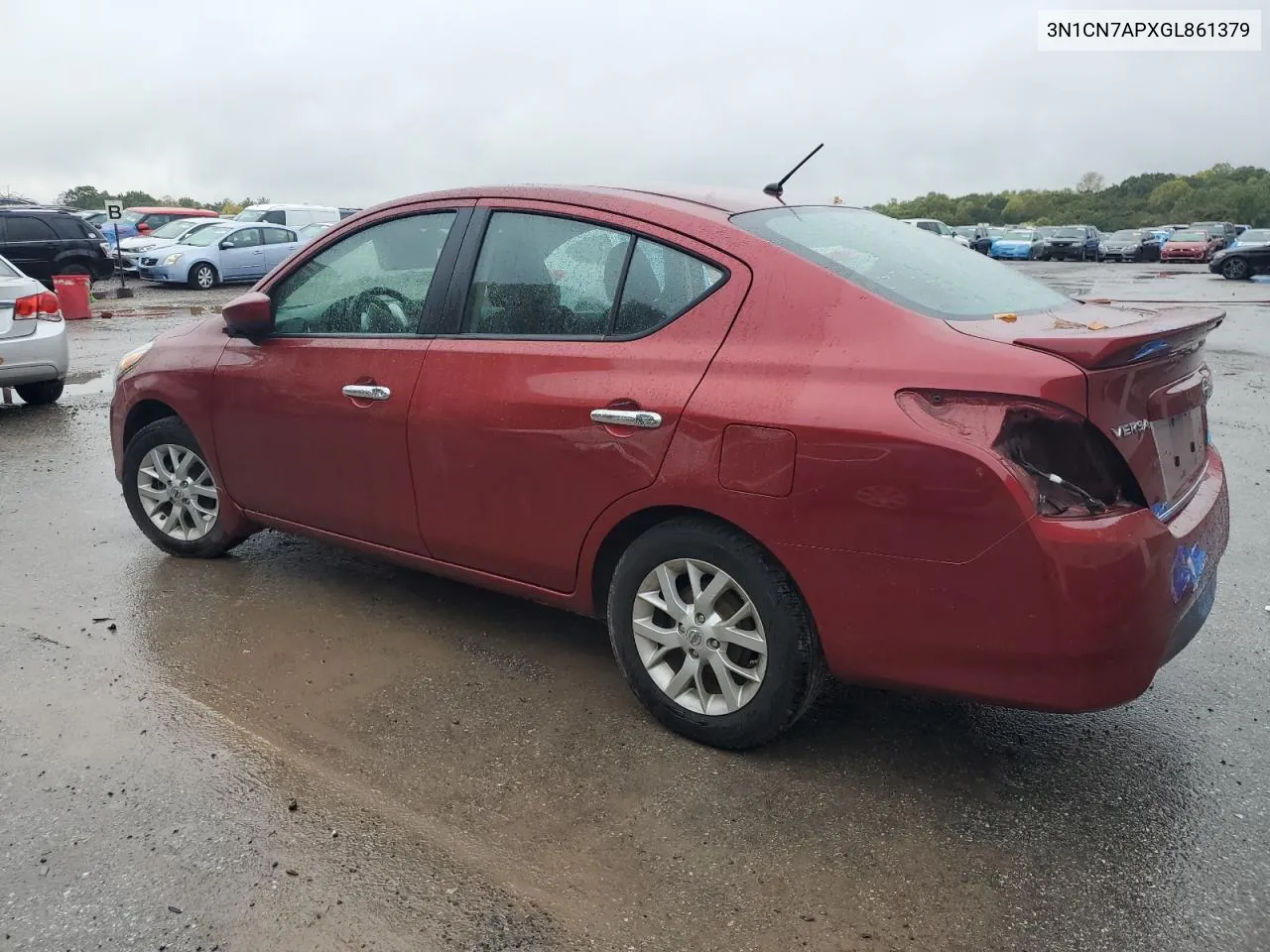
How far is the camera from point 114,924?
241 cm

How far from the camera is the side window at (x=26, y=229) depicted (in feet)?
65.2

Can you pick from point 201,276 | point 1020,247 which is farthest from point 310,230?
point 1020,247

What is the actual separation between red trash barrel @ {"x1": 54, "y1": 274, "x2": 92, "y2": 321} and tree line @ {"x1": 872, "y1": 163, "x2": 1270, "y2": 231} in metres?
62.2

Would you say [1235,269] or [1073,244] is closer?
[1235,269]

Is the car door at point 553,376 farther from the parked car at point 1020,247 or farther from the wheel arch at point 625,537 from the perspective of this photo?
the parked car at point 1020,247

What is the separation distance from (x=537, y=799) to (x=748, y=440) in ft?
3.87

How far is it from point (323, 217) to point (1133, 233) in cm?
3440

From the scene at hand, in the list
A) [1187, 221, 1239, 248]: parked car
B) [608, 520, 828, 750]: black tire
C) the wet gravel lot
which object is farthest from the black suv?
[1187, 221, 1239, 248]: parked car

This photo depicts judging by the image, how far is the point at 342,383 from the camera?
394 cm

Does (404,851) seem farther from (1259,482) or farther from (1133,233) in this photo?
(1133,233)

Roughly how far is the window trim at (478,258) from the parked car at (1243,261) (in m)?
30.3

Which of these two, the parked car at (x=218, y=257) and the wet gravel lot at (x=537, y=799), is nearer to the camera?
the wet gravel lot at (x=537, y=799)

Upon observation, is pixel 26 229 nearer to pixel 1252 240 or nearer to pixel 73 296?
pixel 73 296

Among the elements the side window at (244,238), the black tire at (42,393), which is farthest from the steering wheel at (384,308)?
the side window at (244,238)
